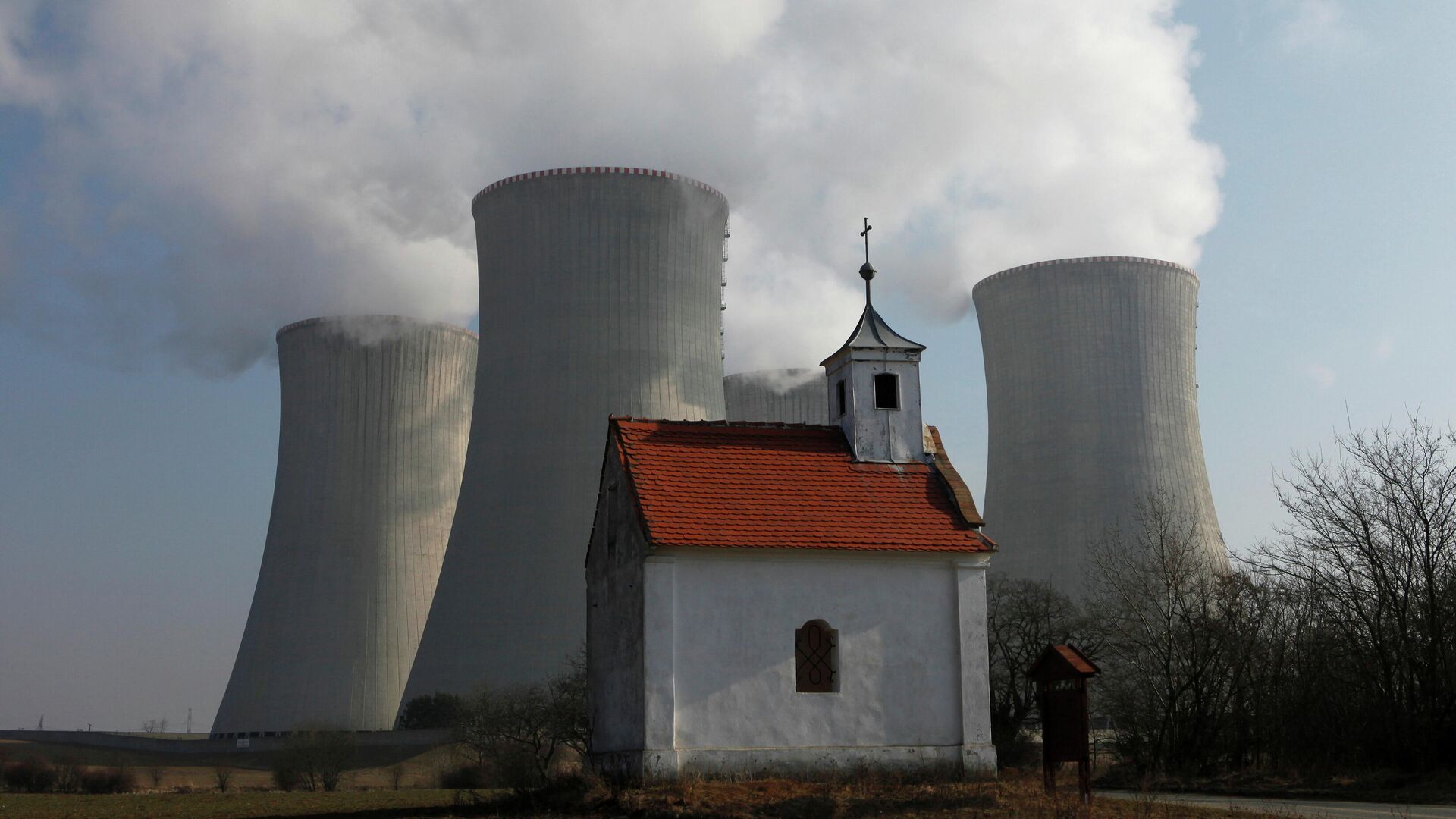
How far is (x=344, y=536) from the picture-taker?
3278 cm

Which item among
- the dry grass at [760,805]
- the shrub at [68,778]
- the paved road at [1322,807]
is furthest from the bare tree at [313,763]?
the paved road at [1322,807]

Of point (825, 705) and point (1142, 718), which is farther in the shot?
point (1142, 718)

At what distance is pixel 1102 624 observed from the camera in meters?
28.2

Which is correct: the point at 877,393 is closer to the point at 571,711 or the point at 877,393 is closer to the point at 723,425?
the point at 723,425

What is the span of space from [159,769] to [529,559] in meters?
10.4

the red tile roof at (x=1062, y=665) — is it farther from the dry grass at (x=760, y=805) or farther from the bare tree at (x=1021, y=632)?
the bare tree at (x=1021, y=632)

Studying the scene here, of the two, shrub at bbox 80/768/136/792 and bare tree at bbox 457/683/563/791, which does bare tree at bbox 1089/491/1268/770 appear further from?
shrub at bbox 80/768/136/792

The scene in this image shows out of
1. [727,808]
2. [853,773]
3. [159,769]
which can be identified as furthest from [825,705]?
[159,769]

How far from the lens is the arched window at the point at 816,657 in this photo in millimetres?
13352

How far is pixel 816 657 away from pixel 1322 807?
4696 mm

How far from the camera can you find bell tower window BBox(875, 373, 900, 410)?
50.7ft

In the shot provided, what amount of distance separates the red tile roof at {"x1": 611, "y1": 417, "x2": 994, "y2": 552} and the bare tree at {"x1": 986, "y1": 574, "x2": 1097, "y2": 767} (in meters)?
12.0

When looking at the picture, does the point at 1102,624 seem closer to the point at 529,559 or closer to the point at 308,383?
the point at 529,559

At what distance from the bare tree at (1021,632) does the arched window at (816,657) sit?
12.7 m
